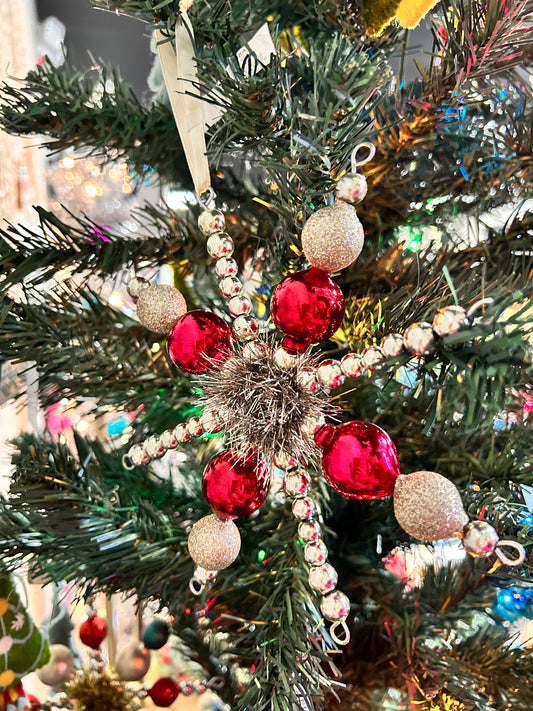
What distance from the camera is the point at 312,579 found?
Result: 28 cm

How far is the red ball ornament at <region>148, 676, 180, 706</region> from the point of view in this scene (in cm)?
59

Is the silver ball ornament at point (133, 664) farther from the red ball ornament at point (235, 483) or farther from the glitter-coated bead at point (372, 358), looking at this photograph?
the glitter-coated bead at point (372, 358)

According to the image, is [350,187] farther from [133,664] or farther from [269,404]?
[133,664]

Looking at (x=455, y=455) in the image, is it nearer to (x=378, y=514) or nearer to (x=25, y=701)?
(x=378, y=514)

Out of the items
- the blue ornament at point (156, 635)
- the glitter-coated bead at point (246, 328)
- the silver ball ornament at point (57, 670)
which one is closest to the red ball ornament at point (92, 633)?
the blue ornament at point (156, 635)

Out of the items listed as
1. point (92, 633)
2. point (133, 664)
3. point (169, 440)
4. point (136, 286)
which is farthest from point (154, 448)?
point (133, 664)

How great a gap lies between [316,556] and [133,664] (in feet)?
1.65

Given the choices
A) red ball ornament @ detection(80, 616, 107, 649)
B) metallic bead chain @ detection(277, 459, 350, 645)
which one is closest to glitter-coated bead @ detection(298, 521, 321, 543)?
metallic bead chain @ detection(277, 459, 350, 645)

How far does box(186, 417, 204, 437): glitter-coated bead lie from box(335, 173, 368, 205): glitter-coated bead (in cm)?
15

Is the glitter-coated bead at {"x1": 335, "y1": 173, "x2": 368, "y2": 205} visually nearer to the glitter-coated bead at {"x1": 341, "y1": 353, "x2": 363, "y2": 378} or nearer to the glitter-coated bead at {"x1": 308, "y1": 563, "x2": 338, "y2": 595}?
the glitter-coated bead at {"x1": 341, "y1": 353, "x2": 363, "y2": 378}

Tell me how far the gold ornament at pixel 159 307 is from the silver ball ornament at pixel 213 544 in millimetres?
127

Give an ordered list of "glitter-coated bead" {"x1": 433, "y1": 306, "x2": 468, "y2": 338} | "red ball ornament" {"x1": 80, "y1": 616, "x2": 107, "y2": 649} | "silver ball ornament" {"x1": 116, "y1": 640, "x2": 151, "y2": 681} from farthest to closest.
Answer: "silver ball ornament" {"x1": 116, "y1": 640, "x2": 151, "y2": 681} → "red ball ornament" {"x1": 80, "y1": 616, "x2": 107, "y2": 649} → "glitter-coated bead" {"x1": 433, "y1": 306, "x2": 468, "y2": 338}

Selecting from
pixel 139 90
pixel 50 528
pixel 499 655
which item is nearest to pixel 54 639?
pixel 50 528

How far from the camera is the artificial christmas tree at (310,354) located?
253 millimetres
